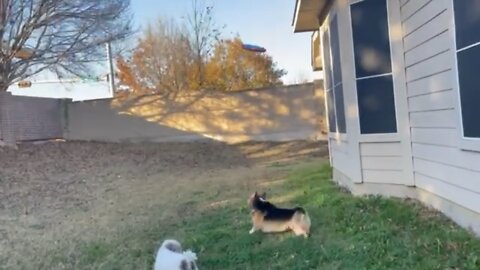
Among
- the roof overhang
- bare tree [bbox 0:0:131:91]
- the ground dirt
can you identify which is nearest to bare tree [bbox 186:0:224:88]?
the ground dirt

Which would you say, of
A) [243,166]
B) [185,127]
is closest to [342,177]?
[243,166]

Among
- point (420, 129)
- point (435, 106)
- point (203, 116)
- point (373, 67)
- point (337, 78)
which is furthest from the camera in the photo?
point (203, 116)

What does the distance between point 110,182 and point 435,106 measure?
287 inches

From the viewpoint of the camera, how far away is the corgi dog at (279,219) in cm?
465

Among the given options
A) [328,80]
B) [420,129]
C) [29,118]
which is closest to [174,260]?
[420,129]

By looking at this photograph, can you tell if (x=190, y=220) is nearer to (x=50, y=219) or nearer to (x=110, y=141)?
(x=50, y=219)

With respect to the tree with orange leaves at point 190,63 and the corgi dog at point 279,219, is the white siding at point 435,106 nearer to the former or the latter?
the corgi dog at point 279,219

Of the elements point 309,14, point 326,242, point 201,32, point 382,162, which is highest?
point 201,32

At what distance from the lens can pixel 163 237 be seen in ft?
17.1

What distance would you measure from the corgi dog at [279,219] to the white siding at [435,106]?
1383mm

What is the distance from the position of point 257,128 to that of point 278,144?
1156 millimetres

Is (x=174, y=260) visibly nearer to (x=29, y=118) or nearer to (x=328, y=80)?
(x=328, y=80)

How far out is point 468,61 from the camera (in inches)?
148

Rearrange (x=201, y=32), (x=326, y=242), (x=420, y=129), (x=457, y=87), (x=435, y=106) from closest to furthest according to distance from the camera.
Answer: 1. (x=457, y=87)
2. (x=326, y=242)
3. (x=435, y=106)
4. (x=420, y=129)
5. (x=201, y=32)
